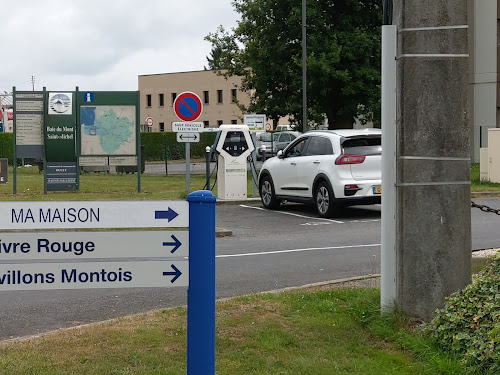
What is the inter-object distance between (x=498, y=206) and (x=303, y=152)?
4.36 metres

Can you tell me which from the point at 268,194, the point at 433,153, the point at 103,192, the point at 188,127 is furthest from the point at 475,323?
the point at 103,192

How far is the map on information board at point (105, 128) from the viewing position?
80.5 feet

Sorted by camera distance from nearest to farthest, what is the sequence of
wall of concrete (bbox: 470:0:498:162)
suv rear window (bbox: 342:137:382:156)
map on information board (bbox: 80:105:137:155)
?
suv rear window (bbox: 342:137:382:156) < map on information board (bbox: 80:105:137:155) < wall of concrete (bbox: 470:0:498:162)

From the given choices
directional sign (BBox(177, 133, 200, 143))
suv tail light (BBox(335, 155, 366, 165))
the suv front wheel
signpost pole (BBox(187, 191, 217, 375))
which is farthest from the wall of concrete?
signpost pole (BBox(187, 191, 217, 375))

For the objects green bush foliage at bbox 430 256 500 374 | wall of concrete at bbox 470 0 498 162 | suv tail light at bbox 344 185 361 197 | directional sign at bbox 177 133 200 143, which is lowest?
green bush foliage at bbox 430 256 500 374

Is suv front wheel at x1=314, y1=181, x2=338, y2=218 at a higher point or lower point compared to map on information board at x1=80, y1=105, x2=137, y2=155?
lower

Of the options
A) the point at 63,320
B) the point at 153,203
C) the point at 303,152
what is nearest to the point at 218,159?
the point at 303,152

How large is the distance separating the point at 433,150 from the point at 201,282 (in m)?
2.66

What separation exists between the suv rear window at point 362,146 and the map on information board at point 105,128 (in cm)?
901

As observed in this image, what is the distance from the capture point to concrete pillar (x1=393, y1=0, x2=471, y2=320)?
623cm

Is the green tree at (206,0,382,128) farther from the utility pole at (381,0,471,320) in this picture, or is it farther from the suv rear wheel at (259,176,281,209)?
the utility pole at (381,0,471,320)

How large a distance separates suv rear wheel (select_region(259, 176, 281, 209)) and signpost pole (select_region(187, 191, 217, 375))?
15215mm

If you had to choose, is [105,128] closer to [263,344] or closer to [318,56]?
[318,56]

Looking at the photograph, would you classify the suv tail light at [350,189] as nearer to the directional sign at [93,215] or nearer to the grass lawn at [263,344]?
the grass lawn at [263,344]
